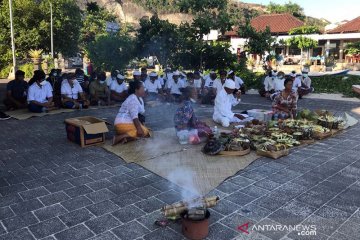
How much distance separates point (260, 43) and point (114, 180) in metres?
12.9

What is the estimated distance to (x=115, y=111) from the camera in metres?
9.93

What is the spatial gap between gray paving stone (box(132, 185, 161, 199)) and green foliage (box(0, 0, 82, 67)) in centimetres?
1780

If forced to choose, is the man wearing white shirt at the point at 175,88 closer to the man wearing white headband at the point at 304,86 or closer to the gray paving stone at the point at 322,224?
the man wearing white headband at the point at 304,86

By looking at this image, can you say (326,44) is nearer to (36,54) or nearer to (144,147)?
(36,54)

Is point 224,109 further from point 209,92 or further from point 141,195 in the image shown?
point 141,195

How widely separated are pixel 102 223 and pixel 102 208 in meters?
0.34

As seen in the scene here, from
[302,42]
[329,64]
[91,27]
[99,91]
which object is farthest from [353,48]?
[91,27]

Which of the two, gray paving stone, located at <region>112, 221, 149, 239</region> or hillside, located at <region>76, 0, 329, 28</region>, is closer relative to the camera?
gray paving stone, located at <region>112, 221, 149, 239</region>

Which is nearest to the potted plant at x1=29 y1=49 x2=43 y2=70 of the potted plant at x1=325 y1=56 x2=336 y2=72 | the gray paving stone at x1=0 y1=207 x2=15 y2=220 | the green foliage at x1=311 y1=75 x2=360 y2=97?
the green foliage at x1=311 y1=75 x2=360 y2=97

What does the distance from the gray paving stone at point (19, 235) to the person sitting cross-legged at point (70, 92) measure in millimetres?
6951

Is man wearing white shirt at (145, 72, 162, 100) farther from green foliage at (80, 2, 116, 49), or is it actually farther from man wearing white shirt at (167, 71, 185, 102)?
green foliage at (80, 2, 116, 49)

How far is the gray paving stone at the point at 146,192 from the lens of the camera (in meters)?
3.98

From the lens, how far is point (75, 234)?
123 inches

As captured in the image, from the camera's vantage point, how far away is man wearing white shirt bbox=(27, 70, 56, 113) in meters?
8.87
